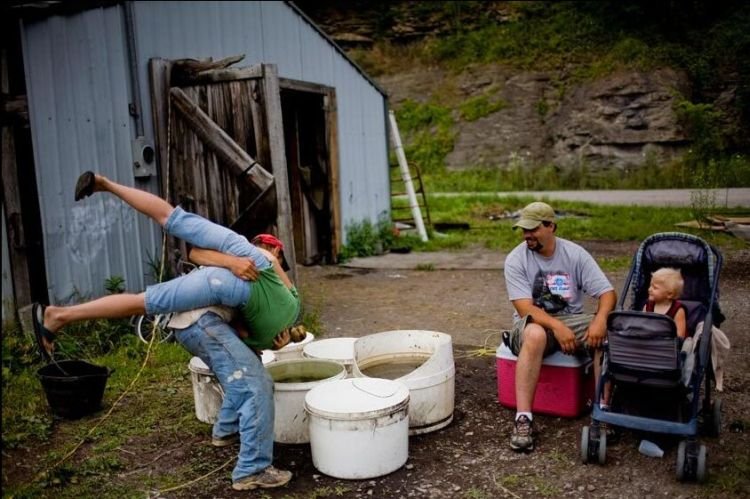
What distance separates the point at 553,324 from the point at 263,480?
1.96 meters

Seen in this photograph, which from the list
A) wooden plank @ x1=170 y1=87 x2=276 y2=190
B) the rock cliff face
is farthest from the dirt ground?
the rock cliff face

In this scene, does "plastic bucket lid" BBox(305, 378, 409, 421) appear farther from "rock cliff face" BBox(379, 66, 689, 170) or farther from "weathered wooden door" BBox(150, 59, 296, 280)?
"rock cliff face" BBox(379, 66, 689, 170)

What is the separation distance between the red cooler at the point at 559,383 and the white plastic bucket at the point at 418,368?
1.27 ft

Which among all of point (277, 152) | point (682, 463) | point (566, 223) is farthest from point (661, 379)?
point (566, 223)

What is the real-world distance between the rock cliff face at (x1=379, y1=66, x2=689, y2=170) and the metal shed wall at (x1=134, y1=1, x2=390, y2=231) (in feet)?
34.1

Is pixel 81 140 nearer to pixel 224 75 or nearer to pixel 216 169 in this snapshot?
pixel 216 169

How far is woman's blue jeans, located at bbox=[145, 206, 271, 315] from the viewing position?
12.0ft

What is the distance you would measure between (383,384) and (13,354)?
3.53 m

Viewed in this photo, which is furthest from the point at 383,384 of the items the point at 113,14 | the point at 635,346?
the point at 113,14

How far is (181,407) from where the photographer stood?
205 inches

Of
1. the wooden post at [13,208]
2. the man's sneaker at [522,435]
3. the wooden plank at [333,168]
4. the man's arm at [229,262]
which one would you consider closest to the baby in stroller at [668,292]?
the man's sneaker at [522,435]

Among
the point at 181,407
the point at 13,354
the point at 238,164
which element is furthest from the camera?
the point at 238,164

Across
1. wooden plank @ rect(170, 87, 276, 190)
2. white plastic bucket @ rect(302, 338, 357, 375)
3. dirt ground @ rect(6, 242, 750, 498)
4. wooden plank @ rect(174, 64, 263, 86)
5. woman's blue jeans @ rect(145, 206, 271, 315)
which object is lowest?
dirt ground @ rect(6, 242, 750, 498)

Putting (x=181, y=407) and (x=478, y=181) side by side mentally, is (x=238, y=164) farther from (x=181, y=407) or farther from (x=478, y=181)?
(x=478, y=181)
